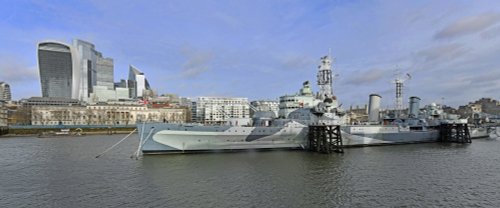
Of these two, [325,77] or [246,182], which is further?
[325,77]

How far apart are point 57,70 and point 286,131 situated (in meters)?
190

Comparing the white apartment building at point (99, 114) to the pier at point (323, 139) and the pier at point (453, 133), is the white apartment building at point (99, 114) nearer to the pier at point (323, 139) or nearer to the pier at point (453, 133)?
the pier at point (453, 133)

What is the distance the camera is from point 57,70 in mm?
184000

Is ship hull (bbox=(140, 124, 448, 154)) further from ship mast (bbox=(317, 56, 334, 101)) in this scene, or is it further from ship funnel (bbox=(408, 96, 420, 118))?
ship funnel (bbox=(408, 96, 420, 118))

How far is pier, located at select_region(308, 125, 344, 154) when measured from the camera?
116ft

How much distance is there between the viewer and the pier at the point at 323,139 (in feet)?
116

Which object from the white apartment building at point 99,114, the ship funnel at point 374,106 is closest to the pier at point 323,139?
the ship funnel at point 374,106

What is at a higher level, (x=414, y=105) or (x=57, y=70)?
(x=57, y=70)

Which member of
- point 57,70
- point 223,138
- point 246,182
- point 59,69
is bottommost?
point 246,182

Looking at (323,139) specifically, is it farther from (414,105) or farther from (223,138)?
(414,105)

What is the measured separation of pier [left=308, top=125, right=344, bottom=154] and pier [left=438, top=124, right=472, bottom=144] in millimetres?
28254

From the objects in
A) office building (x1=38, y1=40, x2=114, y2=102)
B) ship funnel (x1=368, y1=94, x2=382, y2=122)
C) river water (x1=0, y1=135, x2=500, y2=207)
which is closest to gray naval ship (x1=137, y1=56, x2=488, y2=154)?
river water (x1=0, y1=135, x2=500, y2=207)

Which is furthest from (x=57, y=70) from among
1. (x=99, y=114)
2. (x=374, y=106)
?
(x=374, y=106)

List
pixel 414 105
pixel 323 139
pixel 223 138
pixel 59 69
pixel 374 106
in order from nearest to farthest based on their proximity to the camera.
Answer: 1. pixel 223 138
2. pixel 323 139
3. pixel 414 105
4. pixel 374 106
5. pixel 59 69
